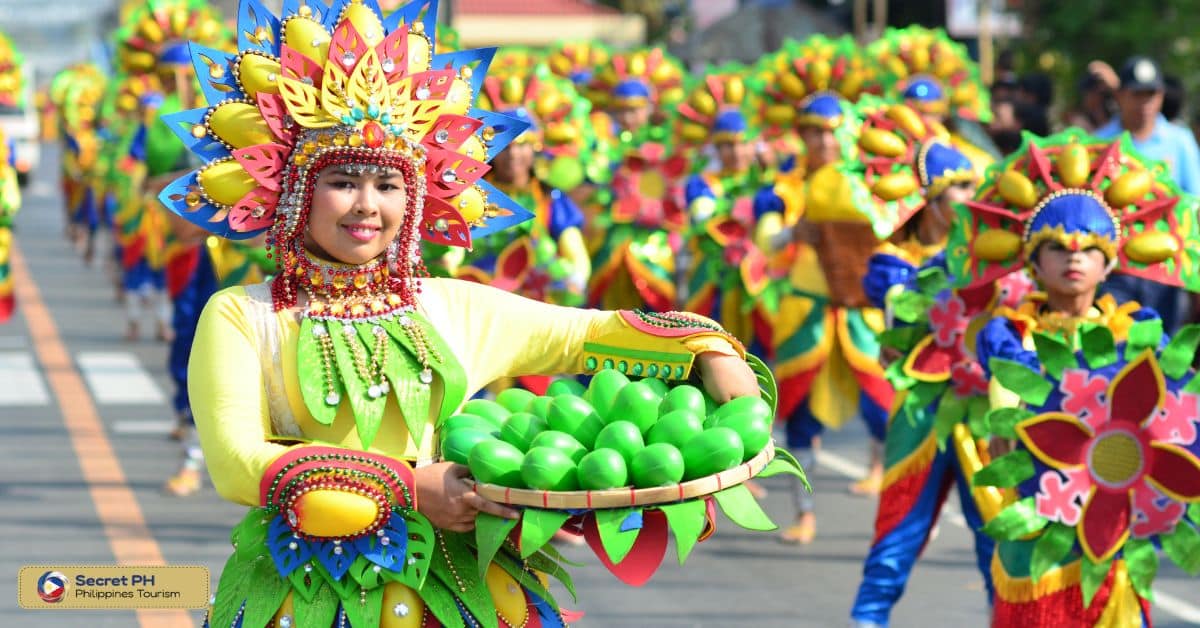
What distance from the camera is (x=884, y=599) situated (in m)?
6.96

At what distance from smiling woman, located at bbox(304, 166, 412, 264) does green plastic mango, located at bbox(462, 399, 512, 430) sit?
1.21 feet

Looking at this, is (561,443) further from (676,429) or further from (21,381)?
(21,381)

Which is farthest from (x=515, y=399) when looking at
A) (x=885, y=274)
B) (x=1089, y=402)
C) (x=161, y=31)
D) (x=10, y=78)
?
(x=10, y=78)

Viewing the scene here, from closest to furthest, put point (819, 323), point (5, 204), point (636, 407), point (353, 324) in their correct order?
point (636, 407) < point (353, 324) < point (5, 204) < point (819, 323)

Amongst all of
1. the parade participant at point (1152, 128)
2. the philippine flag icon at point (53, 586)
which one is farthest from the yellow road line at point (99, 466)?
the parade participant at point (1152, 128)

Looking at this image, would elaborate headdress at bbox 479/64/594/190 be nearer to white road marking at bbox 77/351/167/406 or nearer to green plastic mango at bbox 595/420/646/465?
white road marking at bbox 77/351/167/406

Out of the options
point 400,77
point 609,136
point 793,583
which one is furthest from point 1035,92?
point 400,77

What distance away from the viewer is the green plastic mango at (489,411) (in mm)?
4070

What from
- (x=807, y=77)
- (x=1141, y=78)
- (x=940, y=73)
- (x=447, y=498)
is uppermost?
(x=447, y=498)

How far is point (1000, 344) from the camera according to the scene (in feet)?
20.4

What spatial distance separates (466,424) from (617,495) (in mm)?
445

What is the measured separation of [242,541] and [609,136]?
9822mm

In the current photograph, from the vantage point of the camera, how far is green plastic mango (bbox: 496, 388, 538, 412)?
13.8 feet

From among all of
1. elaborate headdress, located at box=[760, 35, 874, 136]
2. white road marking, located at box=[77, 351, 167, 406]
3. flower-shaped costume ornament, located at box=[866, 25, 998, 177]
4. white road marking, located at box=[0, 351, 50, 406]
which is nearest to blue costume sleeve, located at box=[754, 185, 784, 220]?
flower-shaped costume ornament, located at box=[866, 25, 998, 177]
